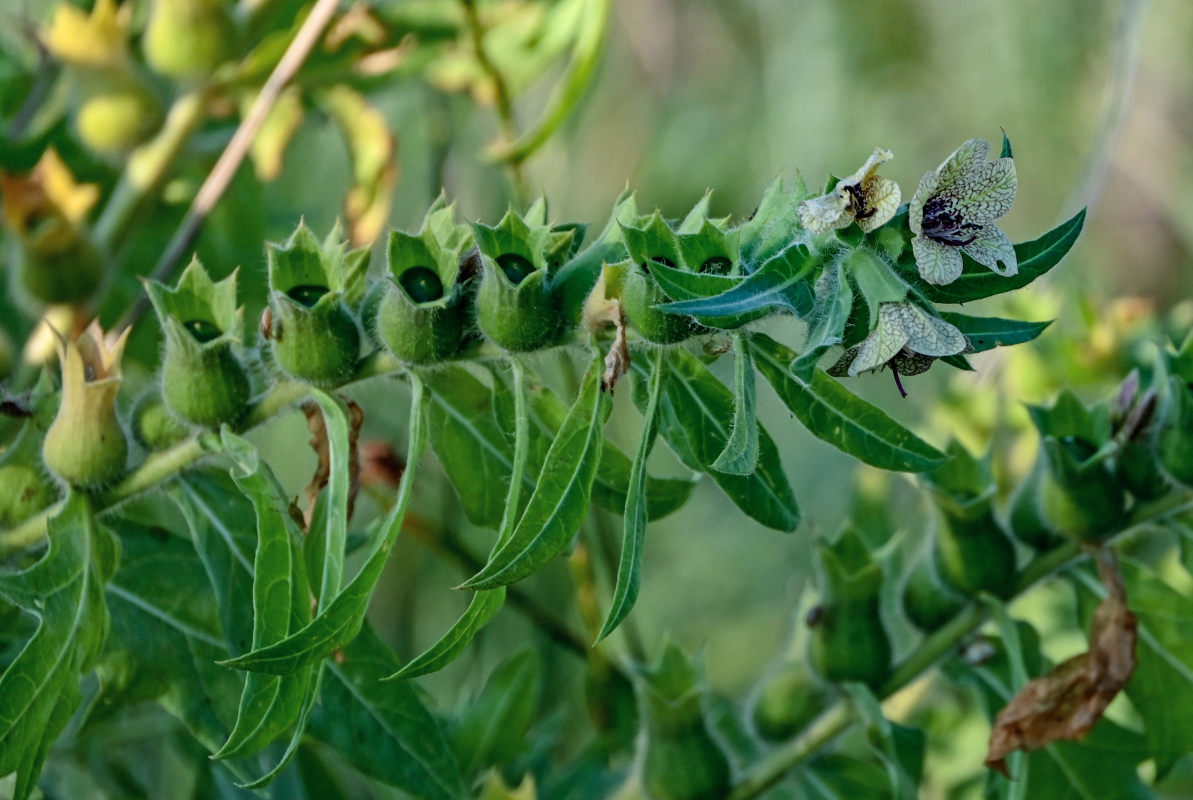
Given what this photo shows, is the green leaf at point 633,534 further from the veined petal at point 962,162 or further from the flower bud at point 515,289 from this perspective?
the veined petal at point 962,162

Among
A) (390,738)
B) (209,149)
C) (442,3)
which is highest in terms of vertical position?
(442,3)

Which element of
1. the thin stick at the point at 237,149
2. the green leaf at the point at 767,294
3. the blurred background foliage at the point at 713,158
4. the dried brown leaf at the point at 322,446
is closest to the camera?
the green leaf at the point at 767,294

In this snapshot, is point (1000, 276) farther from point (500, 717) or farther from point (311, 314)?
point (500, 717)

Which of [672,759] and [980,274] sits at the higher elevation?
[980,274]

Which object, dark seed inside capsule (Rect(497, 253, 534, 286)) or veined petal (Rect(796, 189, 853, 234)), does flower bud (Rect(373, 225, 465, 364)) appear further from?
veined petal (Rect(796, 189, 853, 234))

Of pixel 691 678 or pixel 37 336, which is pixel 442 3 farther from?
pixel 691 678

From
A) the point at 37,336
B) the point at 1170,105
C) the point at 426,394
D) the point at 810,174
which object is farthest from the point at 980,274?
the point at 1170,105

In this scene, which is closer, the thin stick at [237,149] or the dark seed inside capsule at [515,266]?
the dark seed inside capsule at [515,266]

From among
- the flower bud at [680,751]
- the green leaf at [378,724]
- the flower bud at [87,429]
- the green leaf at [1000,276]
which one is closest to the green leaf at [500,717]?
the flower bud at [680,751]
